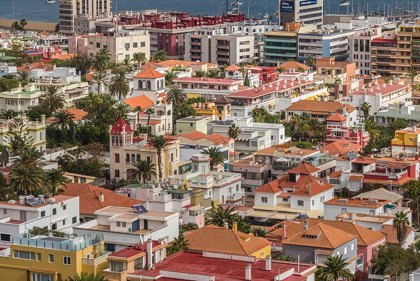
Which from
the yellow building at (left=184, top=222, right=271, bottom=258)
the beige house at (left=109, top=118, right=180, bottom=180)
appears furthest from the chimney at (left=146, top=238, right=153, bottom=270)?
the beige house at (left=109, top=118, right=180, bottom=180)

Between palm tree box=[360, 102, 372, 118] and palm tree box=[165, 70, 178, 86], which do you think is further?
palm tree box=[165, 70, 178, 86]

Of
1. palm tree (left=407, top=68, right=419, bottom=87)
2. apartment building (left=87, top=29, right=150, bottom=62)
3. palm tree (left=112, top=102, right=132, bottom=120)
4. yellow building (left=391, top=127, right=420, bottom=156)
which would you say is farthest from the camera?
apartment building (left=87, top=29, right=150, bottom=62)

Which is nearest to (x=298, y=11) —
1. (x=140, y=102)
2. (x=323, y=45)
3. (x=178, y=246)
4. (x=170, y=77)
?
(x=323, y=45)

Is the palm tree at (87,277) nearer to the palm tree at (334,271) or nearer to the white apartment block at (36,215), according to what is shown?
the white apartment block at (36,215)

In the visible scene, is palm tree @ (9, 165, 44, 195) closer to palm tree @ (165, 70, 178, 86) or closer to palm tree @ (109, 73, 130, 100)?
palm tree @ (109, 73, 130, 100)

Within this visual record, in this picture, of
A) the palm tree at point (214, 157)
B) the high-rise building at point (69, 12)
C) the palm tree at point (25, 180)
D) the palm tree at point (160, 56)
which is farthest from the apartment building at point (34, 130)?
the high-rise building at point (69, 12)

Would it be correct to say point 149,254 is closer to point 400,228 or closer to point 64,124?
point 400,228

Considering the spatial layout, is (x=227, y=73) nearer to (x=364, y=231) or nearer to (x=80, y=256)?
(x=364, y=231)
